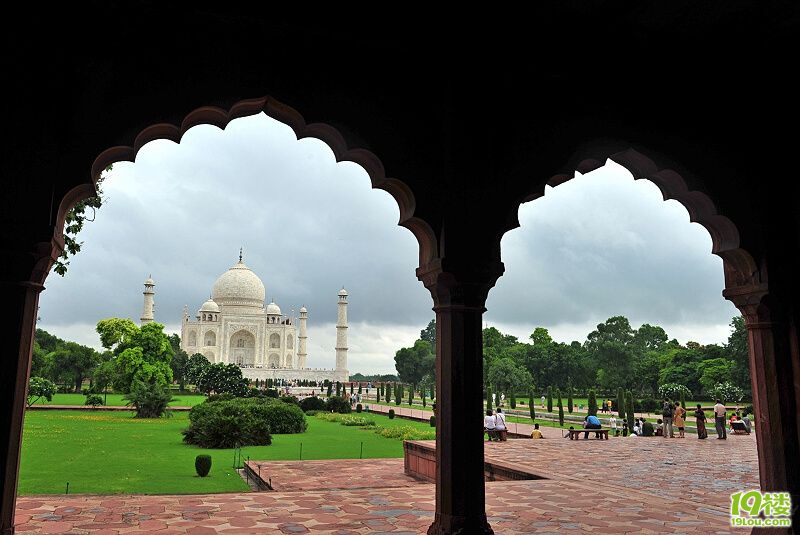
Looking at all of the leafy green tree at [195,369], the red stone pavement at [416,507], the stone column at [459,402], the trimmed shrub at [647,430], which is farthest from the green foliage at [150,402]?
the stone column at [459,402]

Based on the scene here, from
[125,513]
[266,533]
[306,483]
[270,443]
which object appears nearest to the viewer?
[266,533]

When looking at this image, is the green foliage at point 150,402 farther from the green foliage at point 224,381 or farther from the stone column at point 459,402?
the stone column at point 459,402

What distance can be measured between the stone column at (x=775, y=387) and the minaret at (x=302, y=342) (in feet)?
230

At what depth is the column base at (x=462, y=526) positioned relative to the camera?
454 centimetres

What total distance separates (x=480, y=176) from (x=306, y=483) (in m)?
7.33

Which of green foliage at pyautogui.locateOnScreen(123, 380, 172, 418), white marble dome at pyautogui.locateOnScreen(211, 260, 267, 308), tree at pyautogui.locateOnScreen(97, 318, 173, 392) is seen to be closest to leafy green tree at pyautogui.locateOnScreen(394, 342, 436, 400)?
white marble dome at pyautogui.locateOnScreen(211, 260, 267, 308)

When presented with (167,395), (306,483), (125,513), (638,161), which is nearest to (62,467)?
(306,483)

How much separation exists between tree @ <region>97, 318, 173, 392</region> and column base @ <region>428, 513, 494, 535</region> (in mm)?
26425

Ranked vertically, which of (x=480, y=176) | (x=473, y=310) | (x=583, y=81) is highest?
(x=583, y=81)

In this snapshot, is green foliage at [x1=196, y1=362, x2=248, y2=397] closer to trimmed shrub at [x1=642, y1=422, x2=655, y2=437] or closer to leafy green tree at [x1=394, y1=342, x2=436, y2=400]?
trimmed shrub at [x1=642, y1=422, x2=655, y2=437]

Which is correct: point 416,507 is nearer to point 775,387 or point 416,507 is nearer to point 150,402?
point 775,387

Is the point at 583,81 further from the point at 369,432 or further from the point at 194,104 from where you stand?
the point at 369,432

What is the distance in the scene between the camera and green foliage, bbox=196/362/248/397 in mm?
33375

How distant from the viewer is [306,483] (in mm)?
10523
